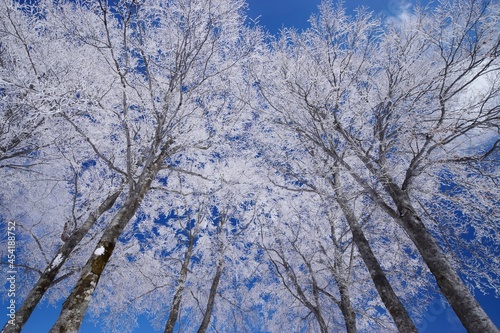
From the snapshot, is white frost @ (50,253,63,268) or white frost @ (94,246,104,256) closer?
white frost @ (94,246,104,256)

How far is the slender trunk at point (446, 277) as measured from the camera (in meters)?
3.80

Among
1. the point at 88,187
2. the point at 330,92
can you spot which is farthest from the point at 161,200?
the point at 330,92

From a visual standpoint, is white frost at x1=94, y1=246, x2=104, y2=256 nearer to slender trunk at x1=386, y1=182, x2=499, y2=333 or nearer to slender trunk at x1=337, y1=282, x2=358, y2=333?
slender trunk at x1=386, y1=182, x2=499, y2=333

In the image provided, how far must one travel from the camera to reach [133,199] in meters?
4.85

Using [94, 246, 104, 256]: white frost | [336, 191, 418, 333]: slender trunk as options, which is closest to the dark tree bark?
[94, 246, 104, 256]: white frost

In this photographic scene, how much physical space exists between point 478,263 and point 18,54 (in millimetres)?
11780

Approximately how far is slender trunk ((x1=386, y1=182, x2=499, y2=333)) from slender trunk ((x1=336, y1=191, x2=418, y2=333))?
90 centimetres

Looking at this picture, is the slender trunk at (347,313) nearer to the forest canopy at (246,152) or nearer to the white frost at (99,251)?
the forest canopy at (246,152)

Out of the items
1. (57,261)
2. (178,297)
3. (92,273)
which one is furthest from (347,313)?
(57,261)

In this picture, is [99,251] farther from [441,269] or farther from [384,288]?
[441,269]

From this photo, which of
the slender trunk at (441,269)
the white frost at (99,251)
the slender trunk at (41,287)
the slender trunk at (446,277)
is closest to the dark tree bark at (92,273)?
the white frost at (99,251)

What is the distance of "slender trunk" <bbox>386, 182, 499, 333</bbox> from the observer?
3.80 m

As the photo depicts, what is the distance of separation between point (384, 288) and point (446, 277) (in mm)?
1303

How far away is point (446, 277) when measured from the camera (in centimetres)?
434
